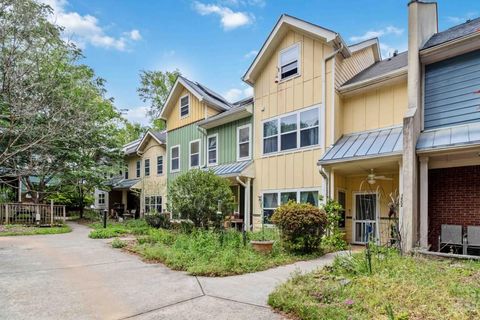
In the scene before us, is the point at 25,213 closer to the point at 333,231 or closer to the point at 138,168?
the point at 138,168

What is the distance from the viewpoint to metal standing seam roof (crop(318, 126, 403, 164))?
374 inches

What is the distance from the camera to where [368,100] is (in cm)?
1134

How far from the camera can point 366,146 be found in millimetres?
10164

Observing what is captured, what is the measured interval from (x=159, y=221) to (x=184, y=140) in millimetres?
5145

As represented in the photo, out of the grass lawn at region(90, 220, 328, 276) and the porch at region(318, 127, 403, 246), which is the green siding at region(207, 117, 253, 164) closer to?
the porch at region(318, 127, 403, 246)

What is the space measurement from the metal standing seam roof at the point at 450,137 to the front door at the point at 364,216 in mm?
2865

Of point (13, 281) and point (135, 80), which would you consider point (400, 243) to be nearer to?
point (13, 281)

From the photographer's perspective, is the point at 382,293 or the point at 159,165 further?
the point at 159,165

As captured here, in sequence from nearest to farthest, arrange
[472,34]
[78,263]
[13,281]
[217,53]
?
[13,281] → [78,263] → [472,34] → [217,53]

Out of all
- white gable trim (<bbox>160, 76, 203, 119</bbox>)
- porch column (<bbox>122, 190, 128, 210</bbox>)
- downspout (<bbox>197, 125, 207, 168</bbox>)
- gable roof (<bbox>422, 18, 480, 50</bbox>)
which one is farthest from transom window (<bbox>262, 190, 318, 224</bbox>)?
porch column (<bbox>122, 190, 128, 210</bbox>)

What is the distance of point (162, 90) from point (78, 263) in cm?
3014

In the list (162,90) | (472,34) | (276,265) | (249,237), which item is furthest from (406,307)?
(162,90)

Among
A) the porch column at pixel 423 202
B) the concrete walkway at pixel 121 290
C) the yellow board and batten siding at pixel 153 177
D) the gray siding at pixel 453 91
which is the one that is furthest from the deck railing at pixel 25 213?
the gray siding at pixel 453 91

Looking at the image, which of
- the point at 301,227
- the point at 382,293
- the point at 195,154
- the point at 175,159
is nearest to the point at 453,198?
the point at 301,227
